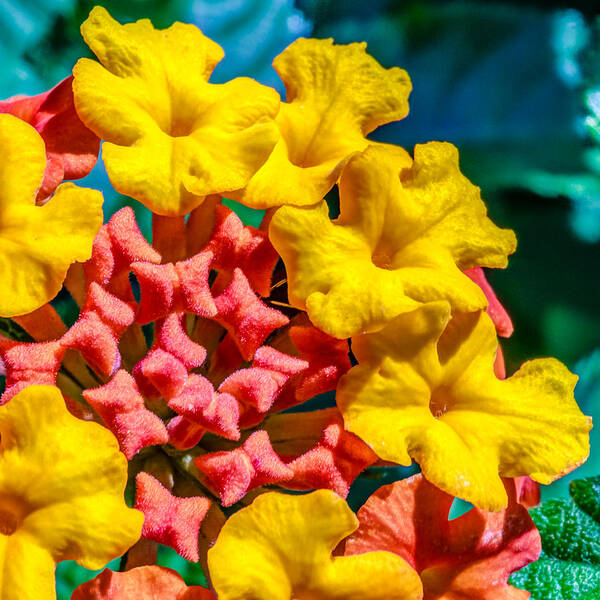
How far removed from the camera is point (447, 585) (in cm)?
54

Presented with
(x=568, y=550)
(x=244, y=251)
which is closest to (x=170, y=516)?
(x=244, y=251)

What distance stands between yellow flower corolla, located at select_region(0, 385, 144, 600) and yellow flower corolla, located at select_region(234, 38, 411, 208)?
205mm

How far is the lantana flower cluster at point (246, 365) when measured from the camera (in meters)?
0.47

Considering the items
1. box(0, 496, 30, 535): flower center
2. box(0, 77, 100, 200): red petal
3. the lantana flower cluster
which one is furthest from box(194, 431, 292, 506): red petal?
box(0, 77, 100, 200): red petal

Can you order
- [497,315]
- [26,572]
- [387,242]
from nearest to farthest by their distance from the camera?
[26,572], [387,242], [497,315]

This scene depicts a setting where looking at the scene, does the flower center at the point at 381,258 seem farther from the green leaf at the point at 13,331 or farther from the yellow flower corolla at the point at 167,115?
the green leaf at the point at 13,331

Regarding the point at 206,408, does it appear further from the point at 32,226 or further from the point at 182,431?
the point at 32,226

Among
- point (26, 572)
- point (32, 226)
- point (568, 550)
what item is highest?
point (32, 226)

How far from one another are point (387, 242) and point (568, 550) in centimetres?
24

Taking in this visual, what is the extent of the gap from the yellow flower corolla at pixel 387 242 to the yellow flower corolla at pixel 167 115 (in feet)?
0.16

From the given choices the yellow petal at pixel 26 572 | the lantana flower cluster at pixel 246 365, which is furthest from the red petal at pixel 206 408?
the yellow petal at pixel 26 572

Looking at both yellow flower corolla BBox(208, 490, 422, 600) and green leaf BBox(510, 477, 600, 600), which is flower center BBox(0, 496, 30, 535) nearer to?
yellow flower corolla BBox(208, 490, 422, 600)

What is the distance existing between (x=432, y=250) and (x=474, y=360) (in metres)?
0.07

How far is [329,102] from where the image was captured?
608 millimetres
